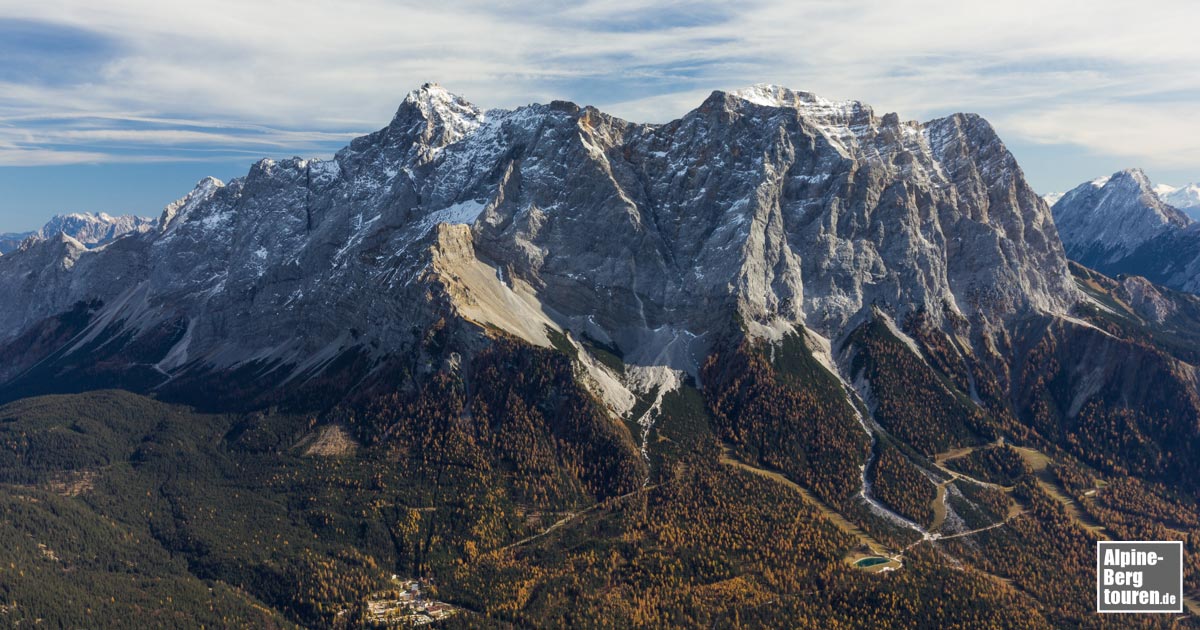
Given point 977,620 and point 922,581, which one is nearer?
point 977,620

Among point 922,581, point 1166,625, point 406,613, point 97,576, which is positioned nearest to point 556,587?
point 406,613

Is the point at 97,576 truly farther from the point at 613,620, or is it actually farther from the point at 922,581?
the point at 922,581

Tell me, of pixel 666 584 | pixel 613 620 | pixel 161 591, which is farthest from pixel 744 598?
pixel 161 591

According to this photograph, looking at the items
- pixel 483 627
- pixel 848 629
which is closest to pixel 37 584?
pixel 483 627

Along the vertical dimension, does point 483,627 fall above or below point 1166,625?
above

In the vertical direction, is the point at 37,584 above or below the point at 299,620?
above

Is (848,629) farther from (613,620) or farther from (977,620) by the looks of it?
(613,620)

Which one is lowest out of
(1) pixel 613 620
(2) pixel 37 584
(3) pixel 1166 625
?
(3) pixel 1166 625

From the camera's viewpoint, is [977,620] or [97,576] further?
[97,576]
